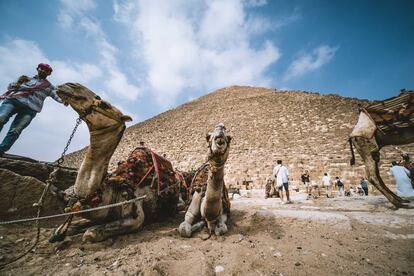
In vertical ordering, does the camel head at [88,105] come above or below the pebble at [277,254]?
above

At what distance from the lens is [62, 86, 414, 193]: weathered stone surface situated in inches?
594

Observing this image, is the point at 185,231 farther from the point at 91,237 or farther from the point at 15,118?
the point at 15,118

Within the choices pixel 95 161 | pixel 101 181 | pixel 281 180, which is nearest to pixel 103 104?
pixel 95 161

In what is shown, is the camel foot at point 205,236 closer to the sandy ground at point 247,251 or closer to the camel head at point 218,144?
the sandy ground at point 247,251

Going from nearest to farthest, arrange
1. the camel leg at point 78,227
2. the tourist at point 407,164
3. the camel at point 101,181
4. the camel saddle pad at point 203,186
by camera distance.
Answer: the camel at point 101,181
the camel leg at point 78,227
the camel saddle pad at point 203,186
the tourist at point 407,164

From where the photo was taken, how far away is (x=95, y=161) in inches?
77.2

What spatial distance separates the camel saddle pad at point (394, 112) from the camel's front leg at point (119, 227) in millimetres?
4074

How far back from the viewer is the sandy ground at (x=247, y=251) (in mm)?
1581

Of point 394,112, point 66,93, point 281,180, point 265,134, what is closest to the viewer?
point 66,93

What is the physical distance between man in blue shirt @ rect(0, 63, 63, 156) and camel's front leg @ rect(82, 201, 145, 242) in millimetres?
1616

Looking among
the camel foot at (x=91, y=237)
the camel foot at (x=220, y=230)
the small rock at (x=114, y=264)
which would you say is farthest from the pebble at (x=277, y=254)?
the camel foot at (x=91, y=237)

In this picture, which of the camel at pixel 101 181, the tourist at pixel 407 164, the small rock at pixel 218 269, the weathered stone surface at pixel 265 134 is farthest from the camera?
the weathered stone surface at pixel 265 134

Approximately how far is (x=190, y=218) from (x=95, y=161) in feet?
4.18

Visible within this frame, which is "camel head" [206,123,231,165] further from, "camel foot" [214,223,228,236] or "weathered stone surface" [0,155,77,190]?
"weathered stone surface" [0,155,77,190]
